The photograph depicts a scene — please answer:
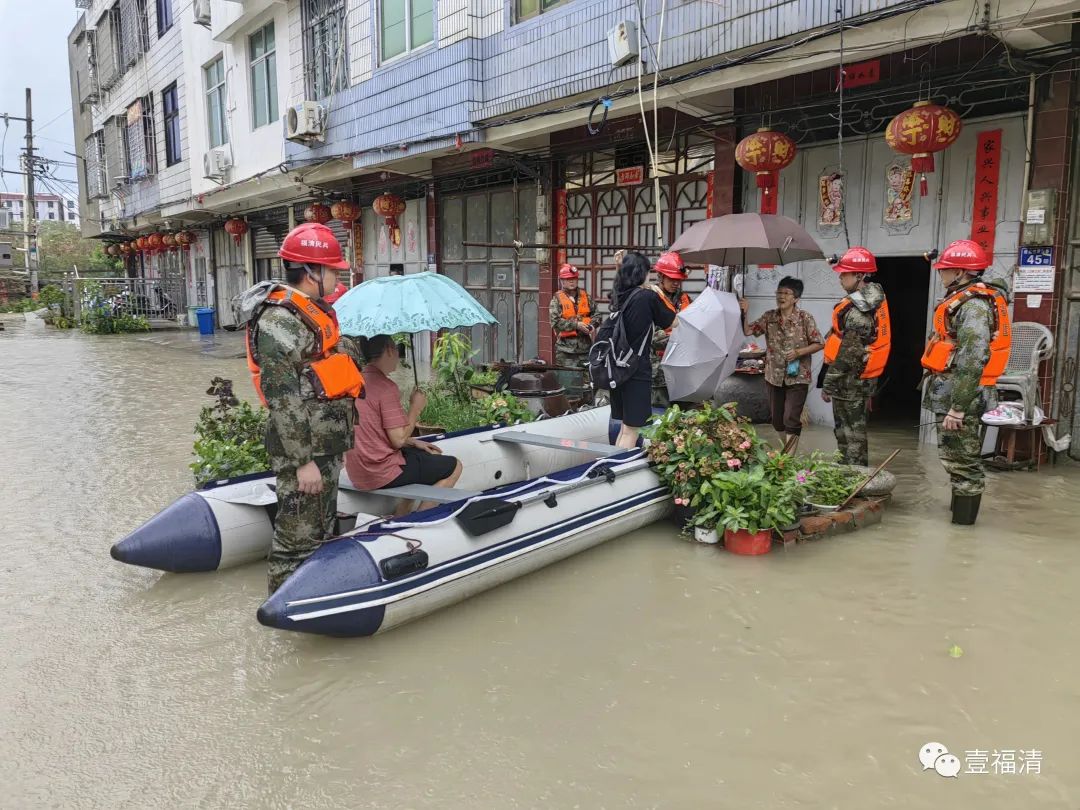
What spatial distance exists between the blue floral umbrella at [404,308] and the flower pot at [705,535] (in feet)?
6.08

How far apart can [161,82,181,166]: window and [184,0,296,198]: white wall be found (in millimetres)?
1781

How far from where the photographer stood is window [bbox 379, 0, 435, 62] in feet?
36.0

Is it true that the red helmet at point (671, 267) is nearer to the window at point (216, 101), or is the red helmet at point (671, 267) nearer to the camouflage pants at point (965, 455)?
the camouflage pants at point (965, 455)

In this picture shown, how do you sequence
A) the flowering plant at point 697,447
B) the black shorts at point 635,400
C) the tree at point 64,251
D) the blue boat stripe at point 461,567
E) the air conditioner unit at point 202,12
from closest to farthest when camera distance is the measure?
the blue boat stripe at point 461,567
the flowering plant at point 697,447
the black shorts at point 635,400
the air conditioner unit at point 202,12
the tree at point 64,251

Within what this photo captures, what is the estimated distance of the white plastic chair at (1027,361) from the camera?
6242mm

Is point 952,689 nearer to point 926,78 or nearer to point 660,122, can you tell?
point 926,78

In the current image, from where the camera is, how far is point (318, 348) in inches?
144

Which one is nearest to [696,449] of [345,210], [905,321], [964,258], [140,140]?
[964,258]

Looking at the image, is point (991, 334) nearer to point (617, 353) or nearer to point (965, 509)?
point (965, 509)

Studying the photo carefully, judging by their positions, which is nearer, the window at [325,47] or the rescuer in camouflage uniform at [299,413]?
the rescuer in camouflage uniform at [299,413]

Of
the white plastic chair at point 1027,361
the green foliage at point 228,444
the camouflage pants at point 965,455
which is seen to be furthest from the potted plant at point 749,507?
the green foliage at point 228,444

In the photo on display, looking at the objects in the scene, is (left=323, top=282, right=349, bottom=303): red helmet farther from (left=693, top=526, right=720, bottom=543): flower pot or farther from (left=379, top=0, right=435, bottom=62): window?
(left=379, top=0, right=435, bottom=62): window

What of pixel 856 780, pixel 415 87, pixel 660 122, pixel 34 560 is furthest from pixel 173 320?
pixel 856 780

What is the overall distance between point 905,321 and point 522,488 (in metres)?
8.02
